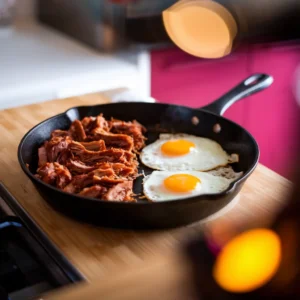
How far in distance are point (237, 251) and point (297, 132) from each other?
58 millimetres

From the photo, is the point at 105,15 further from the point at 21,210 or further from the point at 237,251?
the point at 237,251

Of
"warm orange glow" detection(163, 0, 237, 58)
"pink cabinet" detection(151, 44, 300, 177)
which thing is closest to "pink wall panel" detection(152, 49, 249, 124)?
"pink cabinet" detection(151, 44, 300, 177)

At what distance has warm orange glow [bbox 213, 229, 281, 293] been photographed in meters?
0.22

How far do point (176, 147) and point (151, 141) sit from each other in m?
0.11

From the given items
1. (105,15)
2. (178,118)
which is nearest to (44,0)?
(105,15)

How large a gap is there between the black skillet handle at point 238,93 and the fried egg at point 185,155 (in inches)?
3.9

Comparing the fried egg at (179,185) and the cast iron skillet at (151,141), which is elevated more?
the cast iron skillet at (151,141)

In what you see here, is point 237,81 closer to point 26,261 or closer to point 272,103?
point 272,103

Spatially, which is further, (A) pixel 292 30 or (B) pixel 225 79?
(B) pixel 225 79

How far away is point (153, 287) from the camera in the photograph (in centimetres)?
22

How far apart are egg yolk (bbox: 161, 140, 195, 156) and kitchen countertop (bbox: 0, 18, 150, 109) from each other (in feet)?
2.24

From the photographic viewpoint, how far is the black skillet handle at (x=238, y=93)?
1411mm

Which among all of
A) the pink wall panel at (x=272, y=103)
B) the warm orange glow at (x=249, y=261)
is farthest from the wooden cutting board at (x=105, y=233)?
the pink wall panel at (x=272, y=103)

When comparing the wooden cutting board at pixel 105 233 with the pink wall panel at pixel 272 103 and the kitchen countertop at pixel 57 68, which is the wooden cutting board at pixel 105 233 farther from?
the pink wall panel at pixel 272 103
